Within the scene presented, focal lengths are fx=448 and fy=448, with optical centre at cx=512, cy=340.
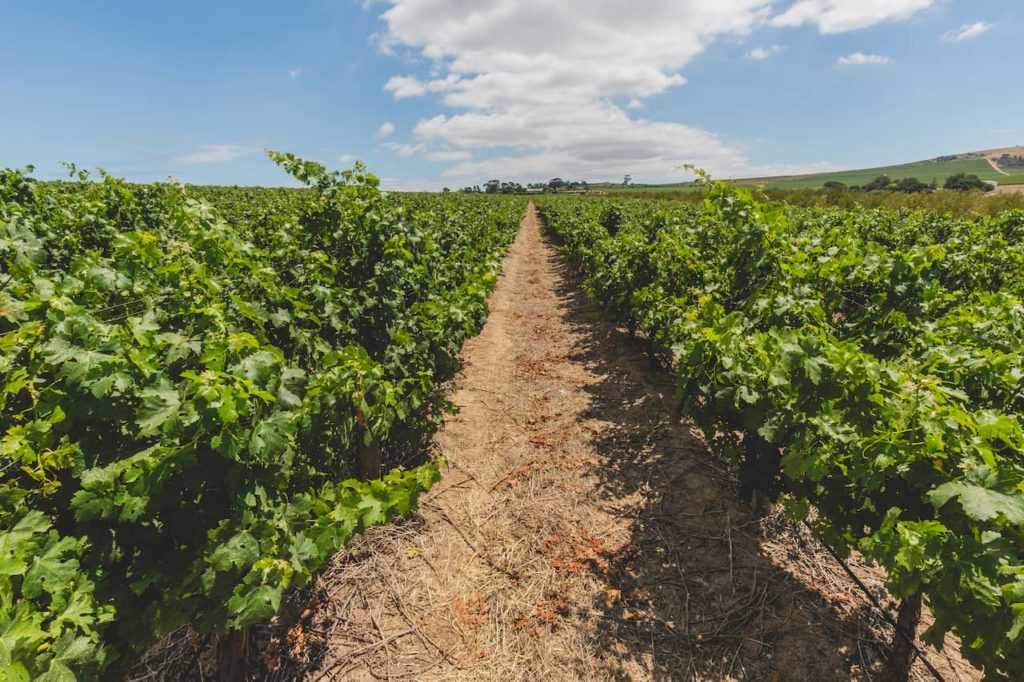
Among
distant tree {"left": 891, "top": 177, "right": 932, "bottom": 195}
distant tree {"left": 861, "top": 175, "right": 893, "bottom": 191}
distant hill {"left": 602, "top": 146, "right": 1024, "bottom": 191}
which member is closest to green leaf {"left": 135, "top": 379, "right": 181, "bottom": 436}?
distant tree {"left": 891, "top": 177, "right": 932, "bottom": 195}

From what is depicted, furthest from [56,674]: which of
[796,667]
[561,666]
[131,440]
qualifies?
[796,667]

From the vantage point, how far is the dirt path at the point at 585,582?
341cm

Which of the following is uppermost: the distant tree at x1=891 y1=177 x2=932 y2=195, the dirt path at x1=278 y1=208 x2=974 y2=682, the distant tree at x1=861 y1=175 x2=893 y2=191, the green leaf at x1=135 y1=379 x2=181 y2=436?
the distant tree at x1=861 y1=175 x2=893 y2=191

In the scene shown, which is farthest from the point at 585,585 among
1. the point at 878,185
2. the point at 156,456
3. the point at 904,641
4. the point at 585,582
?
the point at 878,185

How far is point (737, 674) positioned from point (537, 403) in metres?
4.55

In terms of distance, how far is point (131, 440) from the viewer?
2.36 m

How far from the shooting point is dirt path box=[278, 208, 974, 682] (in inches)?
134

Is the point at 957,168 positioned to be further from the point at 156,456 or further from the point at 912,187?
the point at 156,456

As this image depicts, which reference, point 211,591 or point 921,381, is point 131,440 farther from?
point 921,381

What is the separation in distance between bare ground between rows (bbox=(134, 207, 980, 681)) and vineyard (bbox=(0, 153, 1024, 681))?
0.04 m

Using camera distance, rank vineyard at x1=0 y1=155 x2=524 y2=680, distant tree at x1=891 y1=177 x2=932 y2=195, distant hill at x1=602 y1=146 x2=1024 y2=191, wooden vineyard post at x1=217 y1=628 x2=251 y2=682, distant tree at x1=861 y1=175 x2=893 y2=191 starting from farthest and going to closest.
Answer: distant hill at x1=602 y1=146 x2=1024 y2=191
distant tree at x1=861 y1=175 x2=893 y2=191
distant tree at x1=891 y1=177 x2=932 y2=195
wooden vineyard post at x1=217 y1=628 x2=251 y2=682
vineyard at x1=0 y1=155 x2=524 y2=680

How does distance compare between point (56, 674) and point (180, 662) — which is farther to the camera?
point (180, 662)

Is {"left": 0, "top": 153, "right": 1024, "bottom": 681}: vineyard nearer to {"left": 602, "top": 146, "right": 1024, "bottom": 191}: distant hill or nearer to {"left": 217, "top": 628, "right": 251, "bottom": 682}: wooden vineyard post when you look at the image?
{"left": 217, "top": 628, "right": 251, "bottom": 682}: wooden vineyard post

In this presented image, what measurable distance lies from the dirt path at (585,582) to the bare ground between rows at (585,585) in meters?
0.01
